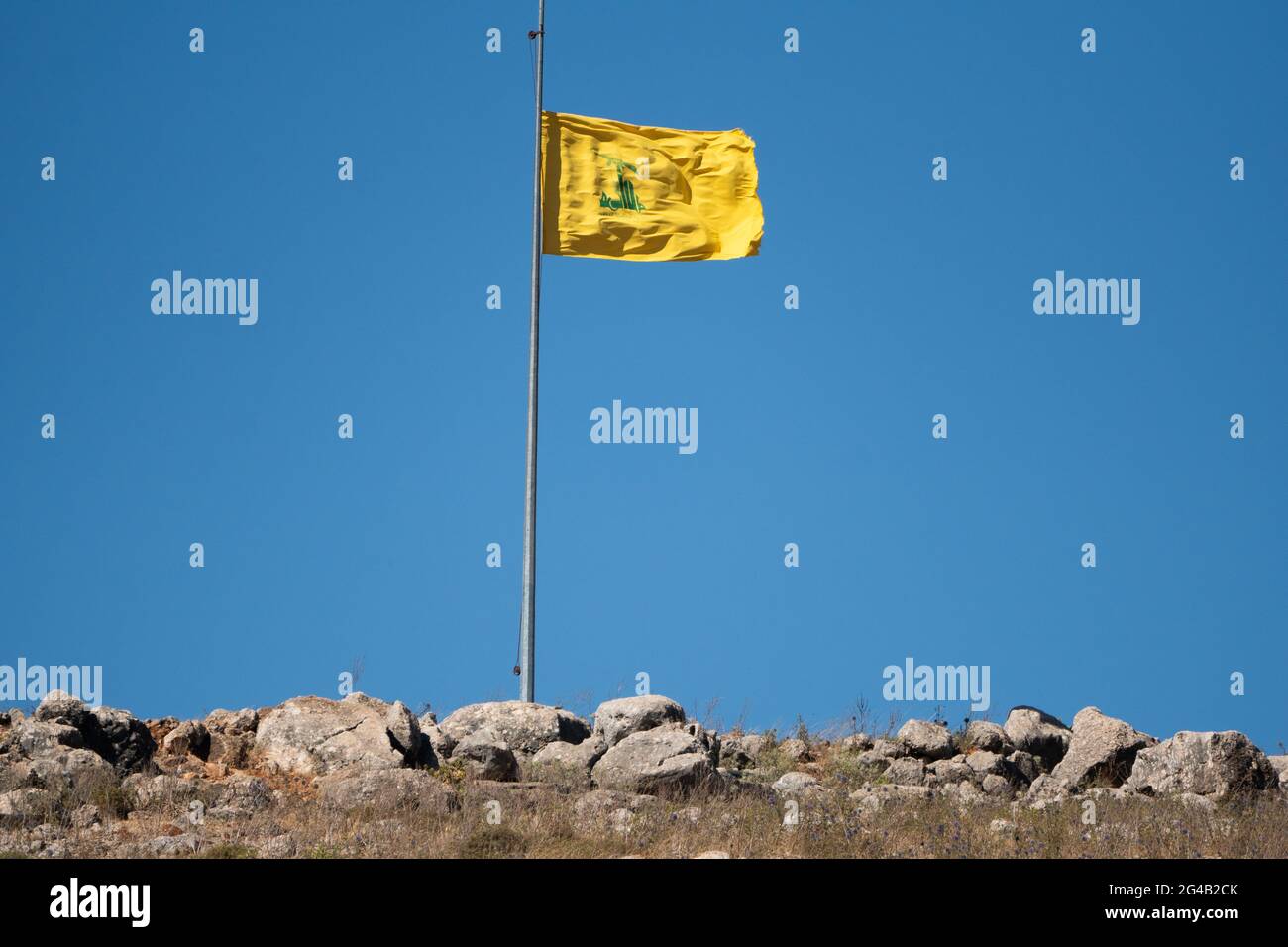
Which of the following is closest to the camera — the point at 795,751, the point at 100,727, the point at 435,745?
the point at 100,727

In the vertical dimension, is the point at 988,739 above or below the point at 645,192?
below

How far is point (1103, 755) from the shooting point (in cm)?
2005

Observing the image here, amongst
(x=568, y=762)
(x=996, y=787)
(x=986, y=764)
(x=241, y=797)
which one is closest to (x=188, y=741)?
(x=241, y=797)

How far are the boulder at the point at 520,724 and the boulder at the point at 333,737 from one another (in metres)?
1.39

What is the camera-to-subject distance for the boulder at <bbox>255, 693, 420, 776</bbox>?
17.7m

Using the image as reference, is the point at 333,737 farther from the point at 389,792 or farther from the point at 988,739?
the point at 988,739

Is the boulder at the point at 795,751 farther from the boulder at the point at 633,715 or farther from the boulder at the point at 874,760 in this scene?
the boulder at the point at 633,715

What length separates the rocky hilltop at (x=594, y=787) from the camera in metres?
14.9

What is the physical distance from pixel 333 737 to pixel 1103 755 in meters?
10.1

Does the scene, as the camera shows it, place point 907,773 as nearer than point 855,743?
Yes

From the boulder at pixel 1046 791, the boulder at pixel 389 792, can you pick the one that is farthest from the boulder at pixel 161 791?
the boulder at pixel 1046 791

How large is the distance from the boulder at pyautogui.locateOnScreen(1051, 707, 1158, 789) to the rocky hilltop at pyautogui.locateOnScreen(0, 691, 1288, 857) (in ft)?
0.11
